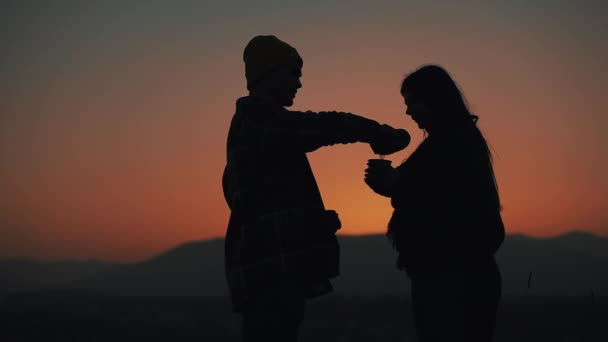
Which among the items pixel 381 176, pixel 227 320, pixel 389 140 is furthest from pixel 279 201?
pixel 227 320

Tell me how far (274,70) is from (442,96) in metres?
1.00

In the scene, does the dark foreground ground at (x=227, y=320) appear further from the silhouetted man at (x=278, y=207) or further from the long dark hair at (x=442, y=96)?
the silhouetted man at (x=278, y=207)

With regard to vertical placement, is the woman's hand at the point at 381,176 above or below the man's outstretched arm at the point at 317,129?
below

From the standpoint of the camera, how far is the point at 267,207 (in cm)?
367

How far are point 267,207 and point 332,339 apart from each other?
25.8 feet

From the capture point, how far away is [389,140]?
3.84m

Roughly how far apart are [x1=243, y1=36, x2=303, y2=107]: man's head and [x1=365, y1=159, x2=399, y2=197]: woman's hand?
63 cm

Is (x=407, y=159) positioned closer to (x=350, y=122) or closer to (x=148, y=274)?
(x=350, y=122)

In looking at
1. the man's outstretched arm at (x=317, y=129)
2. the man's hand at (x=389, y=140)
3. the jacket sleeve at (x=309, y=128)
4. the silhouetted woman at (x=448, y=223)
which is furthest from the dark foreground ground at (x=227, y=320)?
the jacket sleeve at (x=309, y=128)

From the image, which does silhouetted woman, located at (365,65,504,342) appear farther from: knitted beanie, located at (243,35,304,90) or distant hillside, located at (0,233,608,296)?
distant hillside, located at (0,233,608,296)

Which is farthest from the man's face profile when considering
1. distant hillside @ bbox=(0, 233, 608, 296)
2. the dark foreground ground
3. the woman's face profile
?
distant hillside @ bbox=(0, 233, 608, 296)

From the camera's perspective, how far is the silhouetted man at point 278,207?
360 centimetres

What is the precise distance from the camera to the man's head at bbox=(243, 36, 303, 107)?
398 centimetres

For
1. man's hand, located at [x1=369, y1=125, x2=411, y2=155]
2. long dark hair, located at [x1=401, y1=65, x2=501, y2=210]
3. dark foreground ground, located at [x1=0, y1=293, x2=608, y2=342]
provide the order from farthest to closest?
1. dark foreground ground, located at [x1=0, y1=293, x2=608, y2=342]
2. long dark hair, located at [x1=401, y1=65, x2=501, y2=210]
3. man's hand, located at [x1=369, y1=125, x2=411, y2=155]
